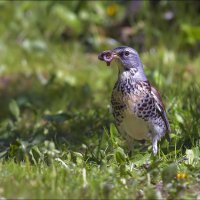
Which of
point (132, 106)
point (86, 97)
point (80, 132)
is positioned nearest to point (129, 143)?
point (132, 106)

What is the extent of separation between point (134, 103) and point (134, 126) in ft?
0.61

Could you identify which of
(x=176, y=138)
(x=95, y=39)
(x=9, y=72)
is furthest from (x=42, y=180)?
(x=95, y=39)

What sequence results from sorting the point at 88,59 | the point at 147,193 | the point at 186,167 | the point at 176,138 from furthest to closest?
1. the point at 88,59
2. the point at 176,138
3. the point at 186,167
4. the point at 147,193

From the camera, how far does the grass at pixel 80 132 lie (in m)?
4.18

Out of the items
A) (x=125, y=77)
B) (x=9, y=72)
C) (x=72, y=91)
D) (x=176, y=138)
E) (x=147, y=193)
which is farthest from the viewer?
(x=9, y=72)

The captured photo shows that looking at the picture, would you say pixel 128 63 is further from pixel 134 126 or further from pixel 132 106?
pixel 134 126

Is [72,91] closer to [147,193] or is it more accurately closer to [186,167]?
[186,167]

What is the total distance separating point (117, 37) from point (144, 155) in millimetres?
5675

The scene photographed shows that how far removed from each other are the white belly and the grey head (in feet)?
1.15

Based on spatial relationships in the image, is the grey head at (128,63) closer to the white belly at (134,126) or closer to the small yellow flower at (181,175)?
the white belly at (134,126)

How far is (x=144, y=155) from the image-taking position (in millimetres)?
4941

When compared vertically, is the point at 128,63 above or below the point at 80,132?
above

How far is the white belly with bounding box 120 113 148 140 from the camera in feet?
17.0

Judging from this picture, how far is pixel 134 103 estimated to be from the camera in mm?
5160
